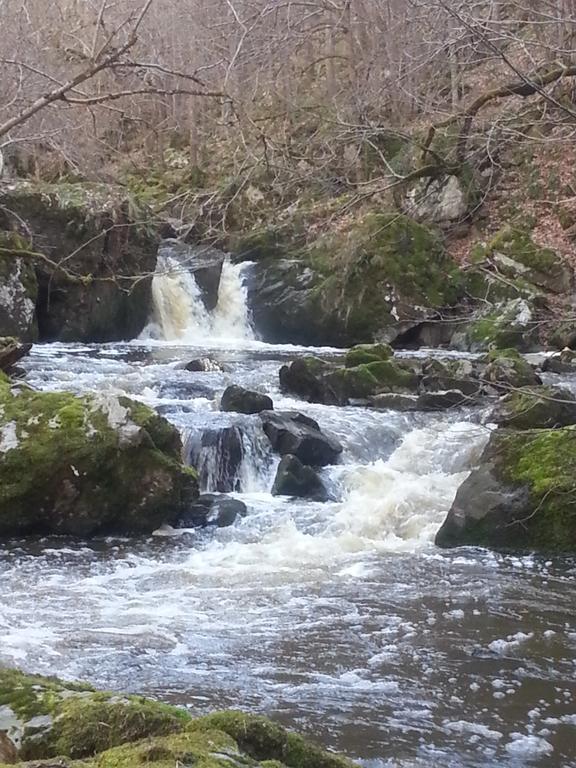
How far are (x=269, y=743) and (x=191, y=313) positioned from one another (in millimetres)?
18946

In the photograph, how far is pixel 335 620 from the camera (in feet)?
22.7

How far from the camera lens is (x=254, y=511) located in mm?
10031

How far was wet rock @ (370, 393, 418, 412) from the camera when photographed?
13.9 meters

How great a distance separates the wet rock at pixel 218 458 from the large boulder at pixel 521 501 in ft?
9.54

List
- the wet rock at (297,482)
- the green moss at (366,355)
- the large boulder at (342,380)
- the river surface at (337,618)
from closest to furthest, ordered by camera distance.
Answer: the river surface at (337,618) < the wet rock at (297,482) < the large boulder at (342,380) < the green moss at (366,355)

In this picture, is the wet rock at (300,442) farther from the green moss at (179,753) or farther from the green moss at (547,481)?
the green moss at (179,753)

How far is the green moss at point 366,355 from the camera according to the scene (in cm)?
1565

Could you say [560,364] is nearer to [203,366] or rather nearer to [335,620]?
[203,366]

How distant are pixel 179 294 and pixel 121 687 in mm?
16831

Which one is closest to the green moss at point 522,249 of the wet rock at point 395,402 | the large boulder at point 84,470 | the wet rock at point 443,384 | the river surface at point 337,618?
the wet rock at point 443,384

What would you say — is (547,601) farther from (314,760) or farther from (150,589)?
(314,760)

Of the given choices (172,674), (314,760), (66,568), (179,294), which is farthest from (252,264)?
(314,760)

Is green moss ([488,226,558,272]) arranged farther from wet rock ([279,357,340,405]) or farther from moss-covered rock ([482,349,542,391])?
wet rock ([279,357,340,405])

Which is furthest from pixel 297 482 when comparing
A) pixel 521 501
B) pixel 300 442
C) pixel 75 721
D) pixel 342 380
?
pixel 75 721
